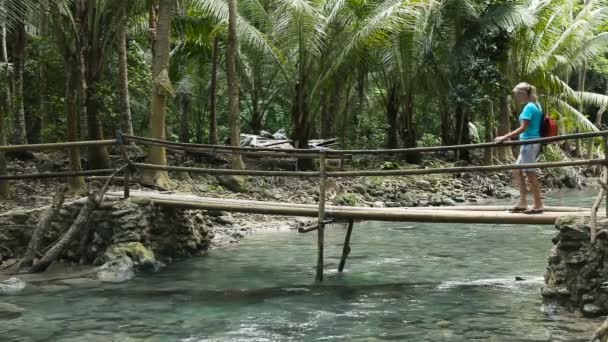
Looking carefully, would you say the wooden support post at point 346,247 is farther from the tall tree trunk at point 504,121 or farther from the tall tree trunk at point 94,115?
the tall tree trunk at point 504,121

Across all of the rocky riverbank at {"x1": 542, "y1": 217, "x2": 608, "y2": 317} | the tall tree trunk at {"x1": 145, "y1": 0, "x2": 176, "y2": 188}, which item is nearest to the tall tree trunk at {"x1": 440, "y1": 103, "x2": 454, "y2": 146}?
the tall tree trunk at {"x1": 145, "y1": 0, "x2": 176, "y2": 188}

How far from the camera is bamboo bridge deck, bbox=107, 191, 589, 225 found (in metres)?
5.90

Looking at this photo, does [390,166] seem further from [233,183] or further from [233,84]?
[233,183]

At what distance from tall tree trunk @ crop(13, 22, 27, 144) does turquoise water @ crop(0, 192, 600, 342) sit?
4.79m

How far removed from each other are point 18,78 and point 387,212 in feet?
24.6

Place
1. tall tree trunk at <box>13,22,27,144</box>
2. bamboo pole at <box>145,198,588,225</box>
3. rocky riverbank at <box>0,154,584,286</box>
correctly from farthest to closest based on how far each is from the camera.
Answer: tall tree trunk at <box>13,22,27,144</box> → rocky riverbank at <box>0,154,584,286</box> → bamboo pole at <box>145,198,588,225</box>

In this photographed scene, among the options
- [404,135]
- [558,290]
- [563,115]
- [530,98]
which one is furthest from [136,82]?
[563,115]

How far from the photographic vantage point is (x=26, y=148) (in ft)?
24.3

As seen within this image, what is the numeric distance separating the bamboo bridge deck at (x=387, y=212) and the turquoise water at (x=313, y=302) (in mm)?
767

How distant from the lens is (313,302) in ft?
20.5

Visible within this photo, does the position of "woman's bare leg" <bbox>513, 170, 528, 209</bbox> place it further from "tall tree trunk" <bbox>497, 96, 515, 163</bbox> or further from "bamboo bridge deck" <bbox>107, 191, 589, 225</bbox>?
"tall tree trunk" <bbox>497, 96, 515, 163</bbox>

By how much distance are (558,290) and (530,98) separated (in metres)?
1.86

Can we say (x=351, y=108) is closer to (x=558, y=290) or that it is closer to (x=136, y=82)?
(x=136, y=82)

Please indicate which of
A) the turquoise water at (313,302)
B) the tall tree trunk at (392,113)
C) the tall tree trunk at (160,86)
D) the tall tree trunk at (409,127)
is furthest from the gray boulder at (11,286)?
the tall tree trunk at (392,113)
